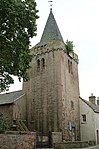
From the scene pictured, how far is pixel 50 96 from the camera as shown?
A: 35.5 metres

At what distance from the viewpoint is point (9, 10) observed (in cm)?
1661

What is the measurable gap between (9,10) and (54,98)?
2023 cm

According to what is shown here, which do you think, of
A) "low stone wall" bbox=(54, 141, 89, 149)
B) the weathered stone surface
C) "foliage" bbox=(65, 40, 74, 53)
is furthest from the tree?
"foliage" bbox=(65, 40, 74, 53)

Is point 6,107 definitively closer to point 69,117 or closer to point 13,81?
point 69,117

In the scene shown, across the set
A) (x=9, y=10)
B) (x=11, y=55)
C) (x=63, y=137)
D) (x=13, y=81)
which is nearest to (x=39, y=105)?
(x=63, y=137)

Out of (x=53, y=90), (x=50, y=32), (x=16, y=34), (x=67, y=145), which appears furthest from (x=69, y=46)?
(x=16, y=34)

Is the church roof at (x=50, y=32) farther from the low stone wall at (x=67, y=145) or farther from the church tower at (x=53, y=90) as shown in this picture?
the low stone wall at (x=67, y=145)

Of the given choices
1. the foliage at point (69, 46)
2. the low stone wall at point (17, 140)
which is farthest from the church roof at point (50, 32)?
the low stone wall at point (17, 140)

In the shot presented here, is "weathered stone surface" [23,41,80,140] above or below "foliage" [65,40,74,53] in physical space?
below

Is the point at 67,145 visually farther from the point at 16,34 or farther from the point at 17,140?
the point at 16,34

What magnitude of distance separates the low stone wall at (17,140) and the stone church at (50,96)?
9781mm

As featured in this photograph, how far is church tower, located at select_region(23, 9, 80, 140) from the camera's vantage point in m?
34.4

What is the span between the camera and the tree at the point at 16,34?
17.0 metres

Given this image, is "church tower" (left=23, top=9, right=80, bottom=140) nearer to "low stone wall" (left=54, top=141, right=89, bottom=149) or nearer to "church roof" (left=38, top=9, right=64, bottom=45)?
"church roof" (left=38, top=9, right=64, bottom=45)
